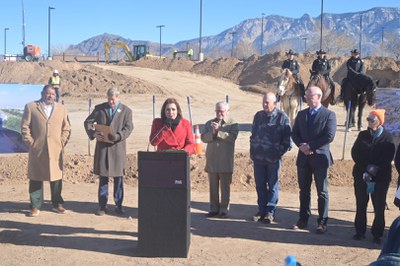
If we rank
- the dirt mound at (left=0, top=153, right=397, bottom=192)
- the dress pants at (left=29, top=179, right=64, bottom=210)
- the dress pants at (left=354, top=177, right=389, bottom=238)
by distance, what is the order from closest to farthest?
the dress pants at (left=354, top=177, right=389, bottom=238) → the dress pants at (left=29, top=179, right=64, bottom=210) → the dirt mound at (left=0, top=153, right=397, bottom=192)

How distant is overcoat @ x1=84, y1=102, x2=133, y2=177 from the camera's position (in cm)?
811

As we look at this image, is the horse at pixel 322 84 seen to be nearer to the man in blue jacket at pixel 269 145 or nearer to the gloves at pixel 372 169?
the man in blue jacket at pixel 269 145

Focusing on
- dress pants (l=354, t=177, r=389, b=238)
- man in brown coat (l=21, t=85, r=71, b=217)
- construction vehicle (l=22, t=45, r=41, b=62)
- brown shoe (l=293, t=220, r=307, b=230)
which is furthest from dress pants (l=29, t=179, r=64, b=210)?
construction vehicle (l=22, t=45, r=41, b=62)

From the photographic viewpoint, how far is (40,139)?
8.10 metres

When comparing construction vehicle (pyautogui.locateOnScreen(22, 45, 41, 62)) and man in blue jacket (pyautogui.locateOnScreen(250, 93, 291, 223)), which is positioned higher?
construction vehicle (pyautogui.locateOnScreen(22, 45, 41, 62))

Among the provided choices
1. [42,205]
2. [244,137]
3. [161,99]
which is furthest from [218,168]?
[161,99]

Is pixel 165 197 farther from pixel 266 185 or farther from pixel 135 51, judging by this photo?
pixel 135 51

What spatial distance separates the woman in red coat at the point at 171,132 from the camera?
707 cm

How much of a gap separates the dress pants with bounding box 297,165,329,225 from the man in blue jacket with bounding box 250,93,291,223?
1.42 ft

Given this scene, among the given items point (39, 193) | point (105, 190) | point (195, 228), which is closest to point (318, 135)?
point (195, 228)

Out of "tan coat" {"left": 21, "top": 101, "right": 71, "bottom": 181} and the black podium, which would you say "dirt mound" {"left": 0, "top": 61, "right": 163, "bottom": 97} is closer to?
"tan coat" {"left": 21, "top": 101, "right": 71, "bottom": 181}

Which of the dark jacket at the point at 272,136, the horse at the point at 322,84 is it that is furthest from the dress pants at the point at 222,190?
the horse at the point at 322,84

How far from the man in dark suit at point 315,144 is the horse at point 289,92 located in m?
9.10

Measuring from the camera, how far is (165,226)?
6.33 meters
